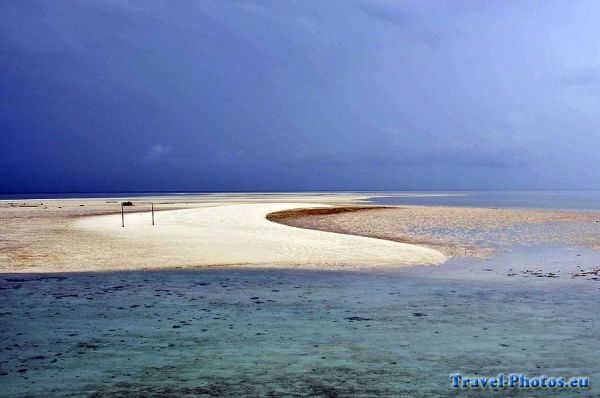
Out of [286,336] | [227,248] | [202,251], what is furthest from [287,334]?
[227,248]

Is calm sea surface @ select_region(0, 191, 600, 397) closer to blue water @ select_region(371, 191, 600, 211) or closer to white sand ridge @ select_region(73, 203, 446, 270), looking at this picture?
white sand ridge @ select_region(73, 203, 446, 270)

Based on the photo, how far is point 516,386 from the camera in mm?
6105

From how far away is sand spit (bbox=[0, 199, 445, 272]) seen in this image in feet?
54.1

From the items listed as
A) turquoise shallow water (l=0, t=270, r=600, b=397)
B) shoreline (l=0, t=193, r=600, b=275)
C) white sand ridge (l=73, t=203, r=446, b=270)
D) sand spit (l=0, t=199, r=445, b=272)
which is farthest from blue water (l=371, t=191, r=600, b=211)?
turquoise shallow water (l=0, t=270, r=600, b=397)

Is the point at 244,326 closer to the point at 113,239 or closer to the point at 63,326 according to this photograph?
the point at 63,326

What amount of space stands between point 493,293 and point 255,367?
22.9 ft

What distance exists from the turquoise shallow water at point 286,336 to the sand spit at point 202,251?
3.39m

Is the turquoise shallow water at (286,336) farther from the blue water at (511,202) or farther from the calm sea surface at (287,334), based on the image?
the blue water at (511,202)

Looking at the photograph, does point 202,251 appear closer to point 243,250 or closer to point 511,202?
point 243,250

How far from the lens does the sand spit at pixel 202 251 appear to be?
54.1 feet

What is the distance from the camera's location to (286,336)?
817 centimetres

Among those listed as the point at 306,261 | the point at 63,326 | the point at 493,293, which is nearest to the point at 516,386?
the point at 493,293

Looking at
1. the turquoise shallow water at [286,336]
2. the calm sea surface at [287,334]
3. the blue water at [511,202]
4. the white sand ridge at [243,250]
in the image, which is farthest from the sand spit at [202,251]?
the blue water at [511,202]

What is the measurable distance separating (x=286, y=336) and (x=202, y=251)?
1129 centimetres
